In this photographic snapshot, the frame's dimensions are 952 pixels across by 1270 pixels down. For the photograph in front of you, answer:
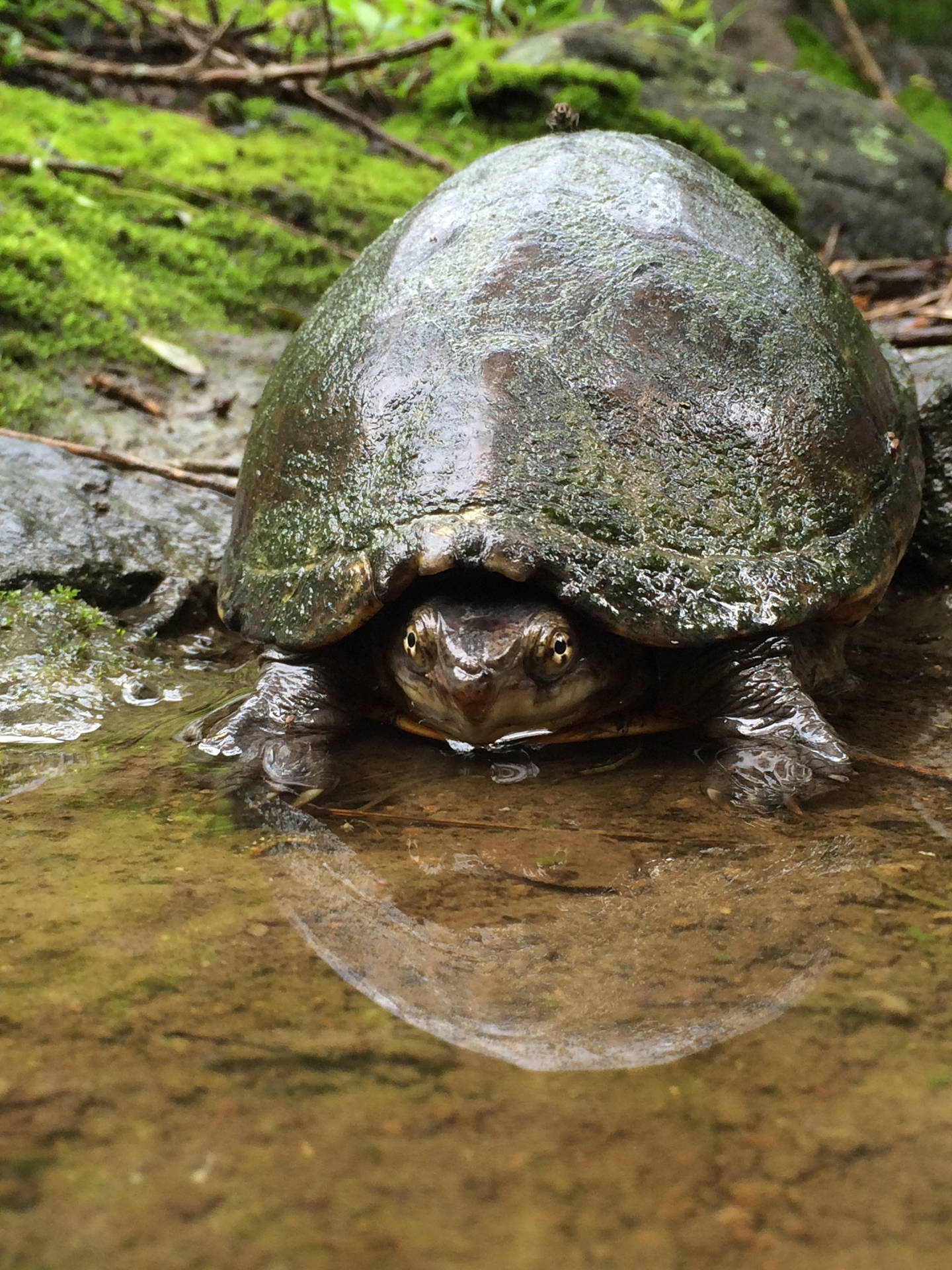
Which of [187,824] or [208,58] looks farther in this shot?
[208,58]

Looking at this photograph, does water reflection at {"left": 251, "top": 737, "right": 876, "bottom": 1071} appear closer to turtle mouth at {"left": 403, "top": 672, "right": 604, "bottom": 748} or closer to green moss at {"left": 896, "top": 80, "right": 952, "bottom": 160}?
turtle mouth at {"left": 403, "top": 672, "right": 604, "bottom": 748}

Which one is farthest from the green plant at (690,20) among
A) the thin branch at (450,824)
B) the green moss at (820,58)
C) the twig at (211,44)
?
the thin branch at (450,824)

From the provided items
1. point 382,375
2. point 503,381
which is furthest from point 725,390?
point 382,375

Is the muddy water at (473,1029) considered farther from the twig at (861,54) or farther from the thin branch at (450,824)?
the twig at (861,54)

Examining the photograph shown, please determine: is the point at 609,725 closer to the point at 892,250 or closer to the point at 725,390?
the point at 725,390

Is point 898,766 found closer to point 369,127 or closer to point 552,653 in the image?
point 552,653

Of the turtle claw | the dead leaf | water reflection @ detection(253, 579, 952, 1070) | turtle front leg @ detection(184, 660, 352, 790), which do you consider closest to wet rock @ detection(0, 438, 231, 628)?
turtle front leg @ detection(184, 660, 352, 790)
